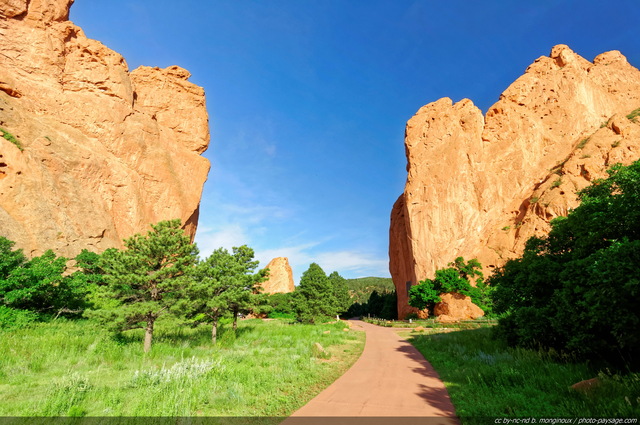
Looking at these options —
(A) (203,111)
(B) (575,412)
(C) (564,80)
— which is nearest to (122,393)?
(B) (575,412)

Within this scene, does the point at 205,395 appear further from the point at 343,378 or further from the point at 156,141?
the point at 156,141

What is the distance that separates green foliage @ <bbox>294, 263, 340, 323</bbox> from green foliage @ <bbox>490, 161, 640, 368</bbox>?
21400 mm

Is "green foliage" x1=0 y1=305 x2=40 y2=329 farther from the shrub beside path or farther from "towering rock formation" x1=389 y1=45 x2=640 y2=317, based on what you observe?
"towering rock formation" x1=389 y1=45 x2=640 y2=317

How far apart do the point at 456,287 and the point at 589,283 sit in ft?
124

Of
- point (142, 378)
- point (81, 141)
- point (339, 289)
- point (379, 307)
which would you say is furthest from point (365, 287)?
point (142, 378)

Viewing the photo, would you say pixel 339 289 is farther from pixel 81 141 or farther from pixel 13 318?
pixel 13 318

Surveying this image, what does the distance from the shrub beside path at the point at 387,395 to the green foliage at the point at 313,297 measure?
68.0 ft

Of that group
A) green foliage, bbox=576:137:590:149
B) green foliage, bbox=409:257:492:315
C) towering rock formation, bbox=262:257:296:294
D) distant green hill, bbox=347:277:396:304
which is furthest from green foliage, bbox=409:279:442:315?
distant green hill, bbox=347:277:396:304

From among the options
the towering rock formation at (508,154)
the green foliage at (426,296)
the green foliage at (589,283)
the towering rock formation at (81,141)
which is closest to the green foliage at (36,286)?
the towering rock formation at (81,141)

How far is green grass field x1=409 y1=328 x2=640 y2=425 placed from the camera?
5582 millimetres

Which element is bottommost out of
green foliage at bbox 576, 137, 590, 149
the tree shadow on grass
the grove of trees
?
the tree shadow on grass

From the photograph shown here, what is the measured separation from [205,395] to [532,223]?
50935 mm

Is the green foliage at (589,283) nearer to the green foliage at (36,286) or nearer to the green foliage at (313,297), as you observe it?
the green foliage at (313,297)

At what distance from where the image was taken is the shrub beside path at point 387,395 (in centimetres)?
615
